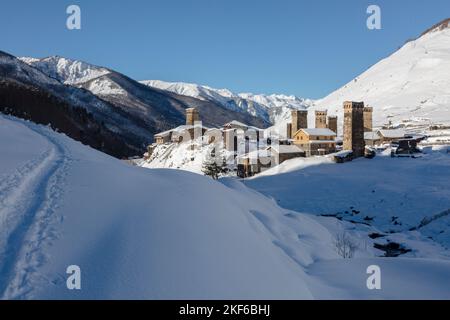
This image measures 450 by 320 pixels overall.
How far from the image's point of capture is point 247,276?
7172mm

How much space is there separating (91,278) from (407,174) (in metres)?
36.7

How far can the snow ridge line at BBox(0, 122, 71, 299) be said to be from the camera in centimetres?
571

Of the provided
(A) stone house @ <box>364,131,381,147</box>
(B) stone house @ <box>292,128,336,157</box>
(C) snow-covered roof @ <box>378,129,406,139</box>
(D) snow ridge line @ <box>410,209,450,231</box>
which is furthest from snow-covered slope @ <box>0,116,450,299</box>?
(C) snow-covered roof @ <box>378,129,406,139</box>

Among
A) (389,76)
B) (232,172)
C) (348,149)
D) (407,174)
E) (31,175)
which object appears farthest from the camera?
(389,76)

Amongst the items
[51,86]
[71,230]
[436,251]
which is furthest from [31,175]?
[51,86]

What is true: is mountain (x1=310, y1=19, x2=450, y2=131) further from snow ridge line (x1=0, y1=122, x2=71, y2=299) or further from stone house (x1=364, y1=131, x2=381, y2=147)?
snow ridge line (x1=0, y1=122, x2=71, y2=299)

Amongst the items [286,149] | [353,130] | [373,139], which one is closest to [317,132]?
[286,149]

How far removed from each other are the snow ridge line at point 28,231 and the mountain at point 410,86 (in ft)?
271

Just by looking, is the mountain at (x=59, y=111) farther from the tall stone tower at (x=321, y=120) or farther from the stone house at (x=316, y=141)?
the tall stone tower at (x=321, y=120)

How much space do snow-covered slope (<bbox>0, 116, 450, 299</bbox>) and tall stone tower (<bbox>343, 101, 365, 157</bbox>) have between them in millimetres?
36253

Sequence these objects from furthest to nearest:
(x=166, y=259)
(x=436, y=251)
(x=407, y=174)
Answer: (x=407, y=174) → (x=436, y=251) → (x=166, y=259)
